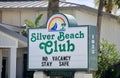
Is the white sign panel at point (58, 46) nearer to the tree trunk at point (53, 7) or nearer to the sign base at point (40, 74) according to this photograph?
the sign base at point (40, 74)

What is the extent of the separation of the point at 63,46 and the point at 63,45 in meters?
0.04

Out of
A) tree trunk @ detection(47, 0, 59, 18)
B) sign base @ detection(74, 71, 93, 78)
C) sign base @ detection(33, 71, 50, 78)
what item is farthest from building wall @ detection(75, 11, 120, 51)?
sign base @ detection(74, 71, 93, 78)

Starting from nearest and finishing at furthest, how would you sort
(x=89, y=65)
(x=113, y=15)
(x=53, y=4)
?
(x=89, y=65)
(x=53, y=4)
(x=113, y=15)

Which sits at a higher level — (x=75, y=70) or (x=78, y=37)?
(x=78, y=37)

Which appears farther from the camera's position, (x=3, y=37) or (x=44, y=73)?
(x=3, y=37)

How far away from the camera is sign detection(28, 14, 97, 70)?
59.6 ft

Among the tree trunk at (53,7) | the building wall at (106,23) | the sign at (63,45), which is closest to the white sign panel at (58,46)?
the sign at (63,45)

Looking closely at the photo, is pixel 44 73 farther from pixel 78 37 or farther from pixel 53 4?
pixel 53 4

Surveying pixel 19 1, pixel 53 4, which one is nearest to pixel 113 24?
pixel 19 1

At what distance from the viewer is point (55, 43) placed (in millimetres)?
18547

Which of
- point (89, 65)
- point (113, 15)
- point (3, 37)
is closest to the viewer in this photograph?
point (89, 65)

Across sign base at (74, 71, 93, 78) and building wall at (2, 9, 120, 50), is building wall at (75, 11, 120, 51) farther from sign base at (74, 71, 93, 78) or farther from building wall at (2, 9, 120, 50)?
sign base at (74, 71, 93, 78)

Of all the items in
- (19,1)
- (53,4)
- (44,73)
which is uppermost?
(19,1)

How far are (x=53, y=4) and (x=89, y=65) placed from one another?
25.8 ft
